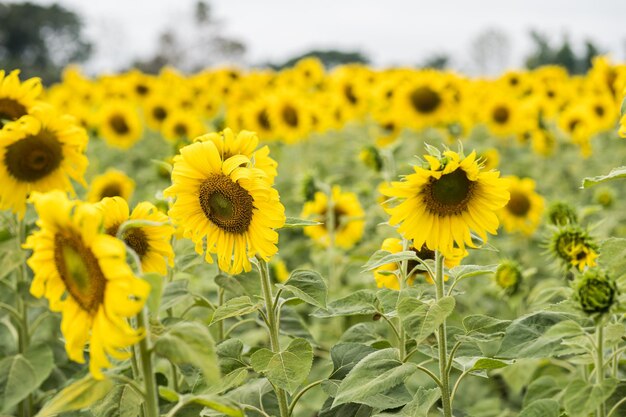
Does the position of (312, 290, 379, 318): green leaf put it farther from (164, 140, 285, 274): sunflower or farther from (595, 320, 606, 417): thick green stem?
(595, 320, 606, 417): thick green stem

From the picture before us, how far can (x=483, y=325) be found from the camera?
4.90 feet

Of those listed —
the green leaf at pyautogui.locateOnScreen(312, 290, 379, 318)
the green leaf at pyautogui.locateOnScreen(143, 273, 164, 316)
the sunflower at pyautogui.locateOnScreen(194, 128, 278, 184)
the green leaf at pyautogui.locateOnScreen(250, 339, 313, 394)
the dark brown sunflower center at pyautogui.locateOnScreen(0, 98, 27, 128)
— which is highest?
the dark brown sunflower center at pyautogui.locateOnScreen(0, 98, 27, 128)

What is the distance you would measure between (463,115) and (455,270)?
3934mm

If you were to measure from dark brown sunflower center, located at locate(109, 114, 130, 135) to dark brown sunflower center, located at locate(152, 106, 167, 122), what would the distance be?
28.4 inches

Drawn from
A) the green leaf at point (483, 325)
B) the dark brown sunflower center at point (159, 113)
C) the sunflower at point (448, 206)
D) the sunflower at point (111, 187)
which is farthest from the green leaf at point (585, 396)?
the dark brown sunflower center at point (159, 113)

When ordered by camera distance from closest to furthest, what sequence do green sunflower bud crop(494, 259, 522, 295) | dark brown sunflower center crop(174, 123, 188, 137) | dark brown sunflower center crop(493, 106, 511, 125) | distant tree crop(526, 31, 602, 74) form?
1. green sunflower bud crop(494, 259, 522, 295)
2. dark brown sunflower center crop(493, 106, 511, 125)
3. dark brown sunflower center crop(174, 123, 188, 137)
4. distant tree crop(526, 31, 602, 74)

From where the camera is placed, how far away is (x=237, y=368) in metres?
1.54

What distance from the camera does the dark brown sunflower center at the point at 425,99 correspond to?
4941 mm

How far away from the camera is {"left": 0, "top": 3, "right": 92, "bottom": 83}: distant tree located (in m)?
29.8

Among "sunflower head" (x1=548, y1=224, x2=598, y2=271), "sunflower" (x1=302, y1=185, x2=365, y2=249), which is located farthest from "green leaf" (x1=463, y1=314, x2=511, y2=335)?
"sunflower" (x1=302, y1=185, x2=365, y2=249)

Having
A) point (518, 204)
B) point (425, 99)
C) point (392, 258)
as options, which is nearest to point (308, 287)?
point (392, 258)

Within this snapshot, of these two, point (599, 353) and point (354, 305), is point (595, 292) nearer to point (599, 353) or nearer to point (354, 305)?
point (599, 353)

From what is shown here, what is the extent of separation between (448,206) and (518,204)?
230 centimetres

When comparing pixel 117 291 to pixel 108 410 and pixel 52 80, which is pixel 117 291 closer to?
pixel 108 410
